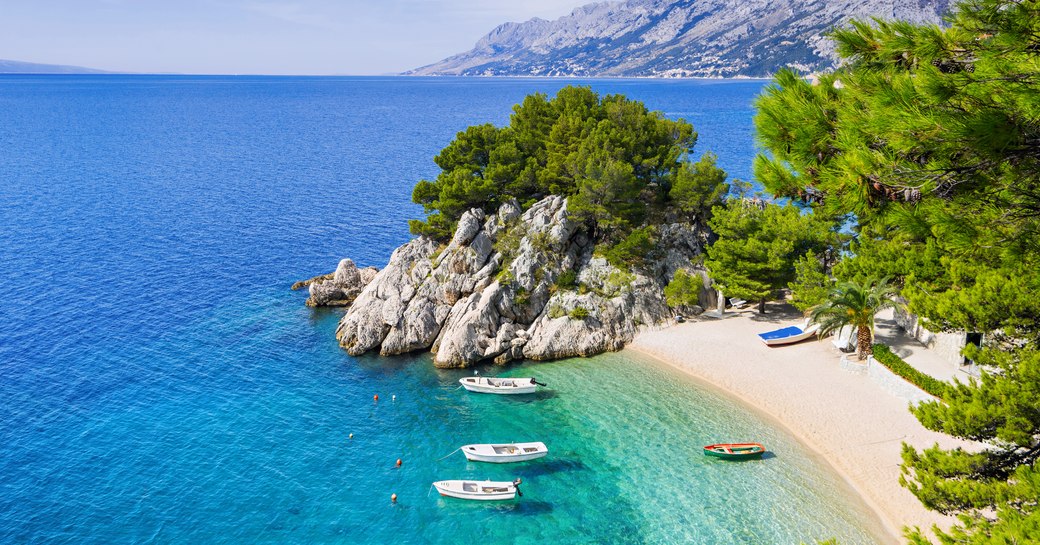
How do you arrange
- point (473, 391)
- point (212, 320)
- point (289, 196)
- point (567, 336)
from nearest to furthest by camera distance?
1. point (473, 391)
2. point (567, 336)
3. point (212, 320)
4. point (289, 196)

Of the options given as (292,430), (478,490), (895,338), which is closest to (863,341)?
(895,338)

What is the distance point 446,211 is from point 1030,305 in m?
47.1

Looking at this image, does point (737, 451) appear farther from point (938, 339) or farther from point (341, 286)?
point (341, 286)

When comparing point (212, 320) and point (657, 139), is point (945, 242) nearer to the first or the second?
point (657, 139)

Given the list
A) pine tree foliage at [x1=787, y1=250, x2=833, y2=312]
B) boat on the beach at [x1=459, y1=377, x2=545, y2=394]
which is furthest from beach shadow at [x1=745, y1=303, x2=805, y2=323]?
boat on the beach at [x1=459, y1=377, x2=545, y2=394]

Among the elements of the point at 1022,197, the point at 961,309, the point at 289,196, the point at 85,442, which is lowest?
the point at 85,442

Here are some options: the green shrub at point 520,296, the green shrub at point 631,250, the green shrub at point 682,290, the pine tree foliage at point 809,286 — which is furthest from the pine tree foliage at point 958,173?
the green shrub at point 520,296

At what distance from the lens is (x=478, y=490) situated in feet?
104

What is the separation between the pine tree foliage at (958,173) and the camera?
939cm

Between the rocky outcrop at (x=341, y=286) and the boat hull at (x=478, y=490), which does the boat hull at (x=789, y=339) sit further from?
the rocky outcrop at (x=341, y=286)

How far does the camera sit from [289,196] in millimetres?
98500

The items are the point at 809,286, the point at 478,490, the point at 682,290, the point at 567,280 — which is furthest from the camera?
the point at 567,280

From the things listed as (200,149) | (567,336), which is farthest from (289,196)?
(567,336)

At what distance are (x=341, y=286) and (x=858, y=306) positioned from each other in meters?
46.6
